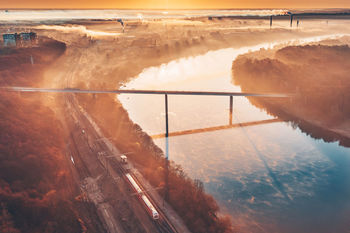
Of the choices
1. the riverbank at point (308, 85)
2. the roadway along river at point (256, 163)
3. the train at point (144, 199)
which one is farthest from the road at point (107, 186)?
the riverbank at point (308, 85)

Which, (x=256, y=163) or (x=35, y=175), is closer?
(x=35, y=175)

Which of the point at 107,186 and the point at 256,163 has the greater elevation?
the point at 107,186

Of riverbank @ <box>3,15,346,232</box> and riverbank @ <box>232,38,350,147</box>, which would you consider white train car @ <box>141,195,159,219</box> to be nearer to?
riverbank @ <box>3,15,346,232</box>

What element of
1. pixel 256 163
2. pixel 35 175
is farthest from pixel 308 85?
pixel 35 175

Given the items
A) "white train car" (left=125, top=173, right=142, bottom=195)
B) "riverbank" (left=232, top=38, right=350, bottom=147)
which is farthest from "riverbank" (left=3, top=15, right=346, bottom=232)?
"riverbank" (left=232, top=38, right=350, bottom=147)

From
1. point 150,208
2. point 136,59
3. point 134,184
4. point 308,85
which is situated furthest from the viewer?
point 136,59

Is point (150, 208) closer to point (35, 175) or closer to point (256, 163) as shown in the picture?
point (35, 175)

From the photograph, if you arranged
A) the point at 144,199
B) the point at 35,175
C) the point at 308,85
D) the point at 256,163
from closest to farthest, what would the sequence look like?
the point at 144,199, the point at 35,175, the point at 256,163, the point at 308,85
